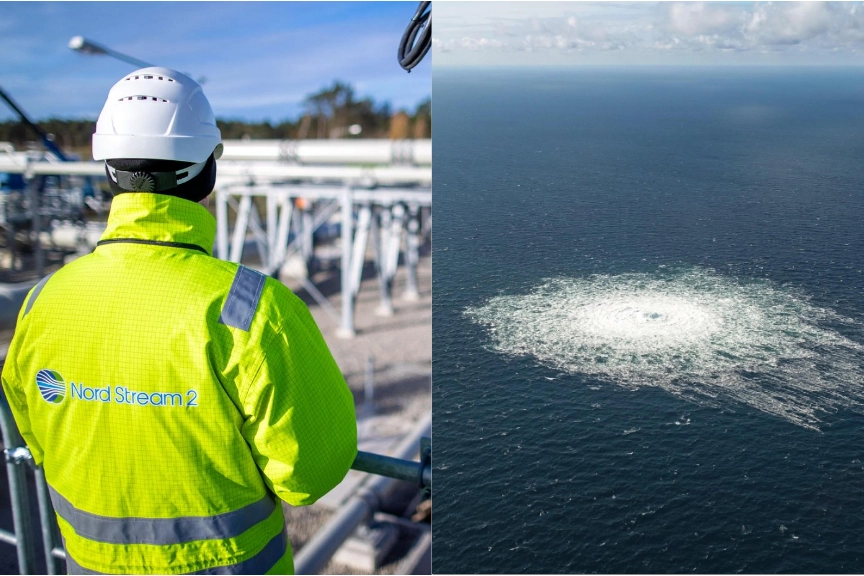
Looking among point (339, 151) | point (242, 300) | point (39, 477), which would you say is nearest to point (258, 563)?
point (242, 300)

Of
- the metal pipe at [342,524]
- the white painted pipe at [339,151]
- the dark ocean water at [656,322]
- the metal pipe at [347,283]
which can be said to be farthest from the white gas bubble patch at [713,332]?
the metal pipe at [347,283]

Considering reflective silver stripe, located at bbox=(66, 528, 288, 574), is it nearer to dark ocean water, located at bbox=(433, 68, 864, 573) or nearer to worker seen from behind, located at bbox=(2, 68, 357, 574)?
worker seen from behind, located at bbox=(2, 68, 357, 574)

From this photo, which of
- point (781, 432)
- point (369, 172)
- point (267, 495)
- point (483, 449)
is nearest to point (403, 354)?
point (369, 172)

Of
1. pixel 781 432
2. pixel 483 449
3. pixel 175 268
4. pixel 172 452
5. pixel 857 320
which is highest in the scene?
pixel 175 268

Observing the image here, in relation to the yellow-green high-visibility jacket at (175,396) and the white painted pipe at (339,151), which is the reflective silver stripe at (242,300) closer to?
the yellow-green high-visibility jacket at (175,396)

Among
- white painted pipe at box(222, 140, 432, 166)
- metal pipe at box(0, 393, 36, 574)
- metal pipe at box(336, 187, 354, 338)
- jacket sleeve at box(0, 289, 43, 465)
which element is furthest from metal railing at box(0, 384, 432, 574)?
metal pipe at box(336, 187, 354, 338)

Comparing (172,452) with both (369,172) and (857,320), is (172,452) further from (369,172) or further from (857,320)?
(369,172)
